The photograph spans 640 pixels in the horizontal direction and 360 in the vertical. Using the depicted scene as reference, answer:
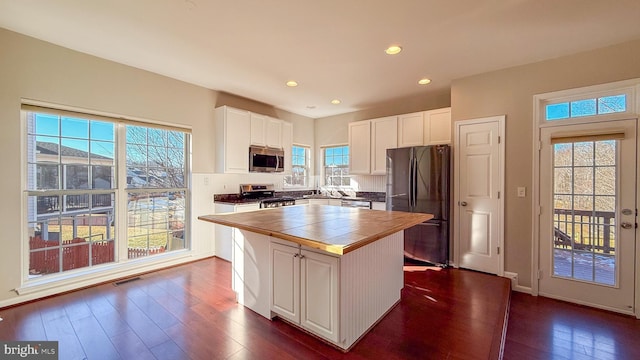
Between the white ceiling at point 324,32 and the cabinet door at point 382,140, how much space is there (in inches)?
45.0

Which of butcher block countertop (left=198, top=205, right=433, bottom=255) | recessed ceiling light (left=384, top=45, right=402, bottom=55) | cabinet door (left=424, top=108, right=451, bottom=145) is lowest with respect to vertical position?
butcher block countertop (left=198, top=205, right=433, bottom=255)

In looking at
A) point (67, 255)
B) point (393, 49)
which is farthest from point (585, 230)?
point (67, 255)

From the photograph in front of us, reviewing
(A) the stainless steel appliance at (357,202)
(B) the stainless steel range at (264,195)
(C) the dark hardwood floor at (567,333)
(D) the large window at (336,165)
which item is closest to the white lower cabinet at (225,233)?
(B) the stainless steel range at (264,195)

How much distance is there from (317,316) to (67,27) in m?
3.40

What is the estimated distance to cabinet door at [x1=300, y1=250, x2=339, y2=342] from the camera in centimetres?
188

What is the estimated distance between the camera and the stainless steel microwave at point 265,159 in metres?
4.46

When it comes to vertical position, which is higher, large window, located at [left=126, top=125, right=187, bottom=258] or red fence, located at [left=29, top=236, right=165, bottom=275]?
large window, located at [left=126, top=125, right=187, bottom=258]

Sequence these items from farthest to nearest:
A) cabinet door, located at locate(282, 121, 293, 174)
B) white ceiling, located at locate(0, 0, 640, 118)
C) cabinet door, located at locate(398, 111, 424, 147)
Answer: cabinet door, located at locate(282, 121, 293, 174) → cabinet door, located at locate(398, 111, 424, 147) → white ceiling, located at locate(0, 0, 640, 118)

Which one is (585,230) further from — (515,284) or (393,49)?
(393,49)

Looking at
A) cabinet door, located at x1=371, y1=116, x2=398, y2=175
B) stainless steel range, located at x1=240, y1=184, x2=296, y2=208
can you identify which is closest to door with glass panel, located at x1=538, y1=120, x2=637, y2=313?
cabinet door, located at x1=371, y1=116, x2=398, y2=175

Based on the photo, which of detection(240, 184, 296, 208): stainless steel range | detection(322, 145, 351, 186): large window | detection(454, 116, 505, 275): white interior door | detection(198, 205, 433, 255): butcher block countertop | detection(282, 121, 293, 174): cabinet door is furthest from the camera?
detection(322, 145, 351, 186): large window

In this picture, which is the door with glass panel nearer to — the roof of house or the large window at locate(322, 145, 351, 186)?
the large window at locate(322, 145, 351, 186)

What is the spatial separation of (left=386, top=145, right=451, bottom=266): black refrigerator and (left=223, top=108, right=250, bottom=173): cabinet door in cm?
242

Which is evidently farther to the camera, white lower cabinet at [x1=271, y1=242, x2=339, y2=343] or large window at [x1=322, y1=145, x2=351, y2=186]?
large window at [x1=322, y1=145, x2=351, y2=186]
